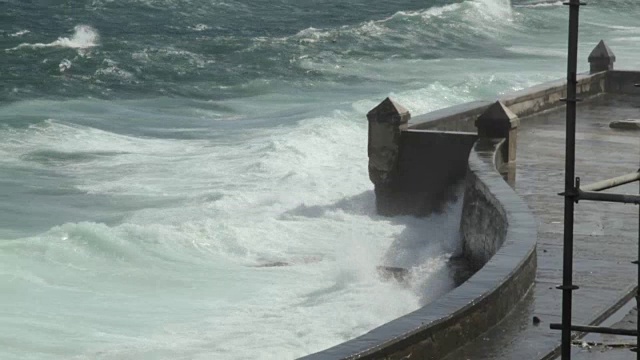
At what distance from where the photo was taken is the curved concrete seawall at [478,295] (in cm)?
874

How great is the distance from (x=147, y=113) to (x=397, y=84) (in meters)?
7.33

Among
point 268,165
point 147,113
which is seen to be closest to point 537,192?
point 268,165

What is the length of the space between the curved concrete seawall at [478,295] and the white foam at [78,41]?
32114 mm

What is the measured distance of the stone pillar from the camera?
17172mm

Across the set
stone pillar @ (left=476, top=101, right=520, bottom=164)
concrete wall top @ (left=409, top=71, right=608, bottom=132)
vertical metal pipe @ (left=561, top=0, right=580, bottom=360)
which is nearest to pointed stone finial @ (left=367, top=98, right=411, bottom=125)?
concrete wall top @ (left=409, top=71, right=608, bottom=132)

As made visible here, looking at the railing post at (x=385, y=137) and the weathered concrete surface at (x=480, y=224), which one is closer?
the weathered concrete surface at (x=480, y=224)

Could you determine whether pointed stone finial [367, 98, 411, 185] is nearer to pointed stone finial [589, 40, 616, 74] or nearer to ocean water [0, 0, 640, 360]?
ocean water [0, 0, 640, 360]

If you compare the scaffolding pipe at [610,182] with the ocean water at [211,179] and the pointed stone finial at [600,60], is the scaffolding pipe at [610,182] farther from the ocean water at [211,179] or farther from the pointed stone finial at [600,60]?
the pointed stone finial at [600,60]

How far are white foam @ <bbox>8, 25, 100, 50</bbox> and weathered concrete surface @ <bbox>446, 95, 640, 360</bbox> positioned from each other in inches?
962

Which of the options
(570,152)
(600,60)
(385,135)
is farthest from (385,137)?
(570,152)

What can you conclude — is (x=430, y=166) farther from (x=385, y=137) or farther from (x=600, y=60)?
(x=600, y=60)

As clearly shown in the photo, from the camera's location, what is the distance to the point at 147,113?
3322 cm

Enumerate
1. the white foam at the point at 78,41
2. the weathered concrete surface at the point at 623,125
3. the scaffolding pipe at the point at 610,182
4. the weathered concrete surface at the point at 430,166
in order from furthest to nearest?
the white foam at the point at 78,41, the weathered concrete surface at the point at 623,125, the weathered concrete surface at the point at 430,166, the scaffolding pipe at the point at 610,182

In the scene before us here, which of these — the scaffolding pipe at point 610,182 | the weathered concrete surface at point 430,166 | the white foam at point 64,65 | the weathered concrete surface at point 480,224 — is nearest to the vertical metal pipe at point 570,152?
the scaffolding pipe at point 610,182
